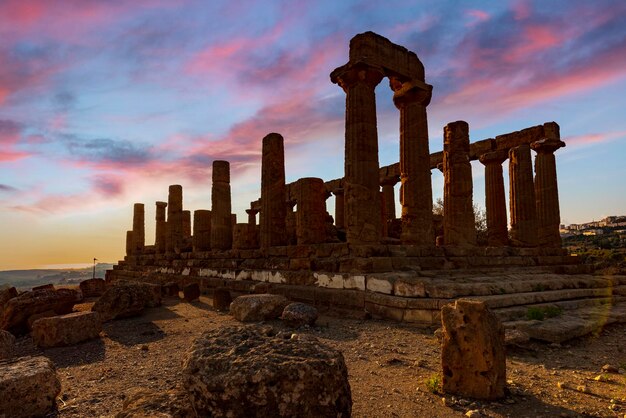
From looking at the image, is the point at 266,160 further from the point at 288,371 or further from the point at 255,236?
the point at 288,371

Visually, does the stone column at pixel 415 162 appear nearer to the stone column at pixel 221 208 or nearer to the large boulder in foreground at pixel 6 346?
the stone column at pixel 221 208

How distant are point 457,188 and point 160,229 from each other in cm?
1960

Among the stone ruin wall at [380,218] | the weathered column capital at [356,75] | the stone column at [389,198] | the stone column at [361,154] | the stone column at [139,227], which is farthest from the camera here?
the stone column at [139,227]

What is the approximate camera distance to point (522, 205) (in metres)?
17.1

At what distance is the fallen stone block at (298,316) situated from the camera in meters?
7.30

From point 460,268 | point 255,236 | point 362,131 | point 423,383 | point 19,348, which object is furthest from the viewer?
point 255,236

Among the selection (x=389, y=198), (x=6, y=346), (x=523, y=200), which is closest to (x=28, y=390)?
(x=6, y=346)

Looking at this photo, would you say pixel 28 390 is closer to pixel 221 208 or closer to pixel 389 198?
pixel 221 208

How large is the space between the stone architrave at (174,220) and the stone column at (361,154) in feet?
43.3

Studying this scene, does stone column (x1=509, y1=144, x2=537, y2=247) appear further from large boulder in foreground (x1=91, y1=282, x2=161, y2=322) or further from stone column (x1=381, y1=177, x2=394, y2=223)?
large boulder in foreground (x1=91, y1=282, x2=161, y2=322)

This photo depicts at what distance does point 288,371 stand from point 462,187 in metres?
12.9

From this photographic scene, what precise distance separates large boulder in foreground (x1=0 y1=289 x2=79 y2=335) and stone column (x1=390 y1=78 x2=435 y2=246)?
363 inches

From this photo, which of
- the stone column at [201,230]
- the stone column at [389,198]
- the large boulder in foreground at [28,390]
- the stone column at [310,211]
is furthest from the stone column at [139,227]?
the large boulder in foreground at [28,390]

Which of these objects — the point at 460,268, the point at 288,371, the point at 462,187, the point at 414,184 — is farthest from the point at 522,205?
the point at 288,371
